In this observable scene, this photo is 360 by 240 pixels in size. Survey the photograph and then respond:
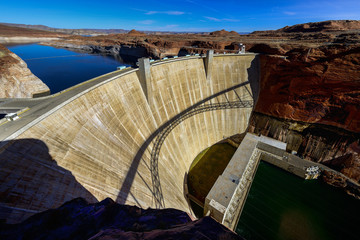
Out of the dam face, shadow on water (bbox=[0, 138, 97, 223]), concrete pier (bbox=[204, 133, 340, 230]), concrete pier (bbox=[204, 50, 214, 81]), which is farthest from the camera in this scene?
concrete pier (bbox=[204, 50, 214, 81])

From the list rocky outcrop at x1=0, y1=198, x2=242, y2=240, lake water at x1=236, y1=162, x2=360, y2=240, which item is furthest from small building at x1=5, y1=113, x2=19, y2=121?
lake water at x1=236, y1=162, x2=360, y2=240

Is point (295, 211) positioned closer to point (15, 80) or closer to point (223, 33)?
point (15, 80)

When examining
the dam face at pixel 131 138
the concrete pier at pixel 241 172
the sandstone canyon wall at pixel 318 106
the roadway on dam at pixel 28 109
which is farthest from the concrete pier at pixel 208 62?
the roadway on dam at pixel 28 109

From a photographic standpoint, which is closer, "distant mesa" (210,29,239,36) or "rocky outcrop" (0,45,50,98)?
"rocky outcrop" (0,45,50,98)

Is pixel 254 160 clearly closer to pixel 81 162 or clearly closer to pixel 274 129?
pixel 274 129

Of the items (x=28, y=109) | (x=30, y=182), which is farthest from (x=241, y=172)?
(x=28, y=109)

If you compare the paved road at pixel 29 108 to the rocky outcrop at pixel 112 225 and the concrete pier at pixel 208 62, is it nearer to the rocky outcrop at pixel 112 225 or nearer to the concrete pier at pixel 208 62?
the rocky outcrop at pixel 112 225

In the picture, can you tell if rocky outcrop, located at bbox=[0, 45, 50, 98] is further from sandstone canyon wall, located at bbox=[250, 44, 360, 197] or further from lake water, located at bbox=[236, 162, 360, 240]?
sandstone canyon wall, located at bbox=[250, 44, 360, 197]

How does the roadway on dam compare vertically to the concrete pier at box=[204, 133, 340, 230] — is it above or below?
above
